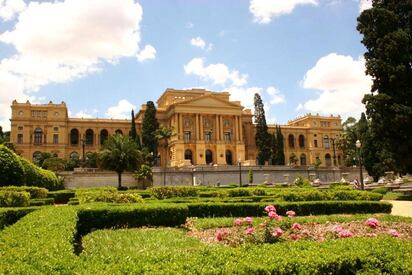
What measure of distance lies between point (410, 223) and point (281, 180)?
42.0 meters

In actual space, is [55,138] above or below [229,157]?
above

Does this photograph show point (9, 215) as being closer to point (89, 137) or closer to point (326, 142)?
point (89, 137)

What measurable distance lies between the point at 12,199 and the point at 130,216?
580cm

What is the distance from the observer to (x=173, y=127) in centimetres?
6800

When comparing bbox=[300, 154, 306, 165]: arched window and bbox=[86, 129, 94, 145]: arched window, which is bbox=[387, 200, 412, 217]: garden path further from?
bbox=[300, 154, 306, 165]: arched window

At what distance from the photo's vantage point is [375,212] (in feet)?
55.9

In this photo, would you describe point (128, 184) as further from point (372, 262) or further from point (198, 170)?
point (372, 262)

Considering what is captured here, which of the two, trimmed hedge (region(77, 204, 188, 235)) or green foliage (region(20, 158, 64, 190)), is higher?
green foliage (region(20, 158, 64, 190))

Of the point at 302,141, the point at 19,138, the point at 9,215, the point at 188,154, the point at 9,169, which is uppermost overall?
the point at 19,138

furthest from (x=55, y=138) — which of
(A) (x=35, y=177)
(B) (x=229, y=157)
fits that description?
(A) (x=35, y=177)

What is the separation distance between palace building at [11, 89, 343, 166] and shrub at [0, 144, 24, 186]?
149 ft

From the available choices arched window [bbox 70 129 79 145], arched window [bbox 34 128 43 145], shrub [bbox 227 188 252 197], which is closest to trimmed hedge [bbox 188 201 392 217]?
shrub [bbox 227 188 252 197]

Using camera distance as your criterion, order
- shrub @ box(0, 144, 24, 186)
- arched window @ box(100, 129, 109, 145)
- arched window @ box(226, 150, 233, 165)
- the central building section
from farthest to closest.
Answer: arched window @ box(100, 129, 109, 145), arched window @ box(226, 150, 233, 165), the central building section, shrub @ box(0, 144, 24, 186)

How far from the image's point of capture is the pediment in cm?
7175
